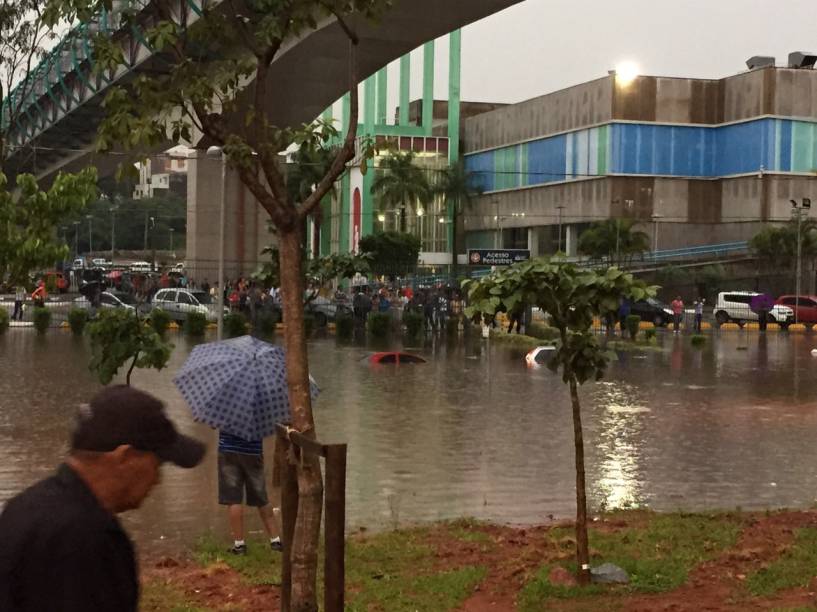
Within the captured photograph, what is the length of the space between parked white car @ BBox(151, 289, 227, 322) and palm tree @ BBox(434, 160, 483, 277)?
41.3 m

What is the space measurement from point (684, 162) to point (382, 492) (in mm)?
66599

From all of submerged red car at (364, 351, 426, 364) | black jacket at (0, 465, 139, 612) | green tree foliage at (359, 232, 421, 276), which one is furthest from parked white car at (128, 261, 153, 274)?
black jacket at (0, 465, 139, 612)

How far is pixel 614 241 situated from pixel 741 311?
17655 mm

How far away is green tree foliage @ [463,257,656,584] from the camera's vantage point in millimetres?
7863

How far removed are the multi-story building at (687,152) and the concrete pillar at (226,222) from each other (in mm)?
29783

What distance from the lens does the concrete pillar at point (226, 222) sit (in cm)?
4828

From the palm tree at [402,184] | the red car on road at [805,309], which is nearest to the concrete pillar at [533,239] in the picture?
the palm tree at [402,184]

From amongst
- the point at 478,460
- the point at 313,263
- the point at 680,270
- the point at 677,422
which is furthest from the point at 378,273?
the point at 478,460

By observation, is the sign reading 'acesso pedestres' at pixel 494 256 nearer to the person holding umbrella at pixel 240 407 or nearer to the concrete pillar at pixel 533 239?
the concrete pillar at pixel 533 239

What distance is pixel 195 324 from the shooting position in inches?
1446

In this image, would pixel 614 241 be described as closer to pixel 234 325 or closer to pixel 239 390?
pixel 234 325

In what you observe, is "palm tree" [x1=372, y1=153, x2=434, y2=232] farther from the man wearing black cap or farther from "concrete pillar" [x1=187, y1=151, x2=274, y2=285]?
the man wearing black cap

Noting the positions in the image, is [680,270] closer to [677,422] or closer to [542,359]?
[542,359]

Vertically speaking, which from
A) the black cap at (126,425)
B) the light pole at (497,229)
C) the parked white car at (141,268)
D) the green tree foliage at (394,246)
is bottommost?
the black cap at (126,425)
